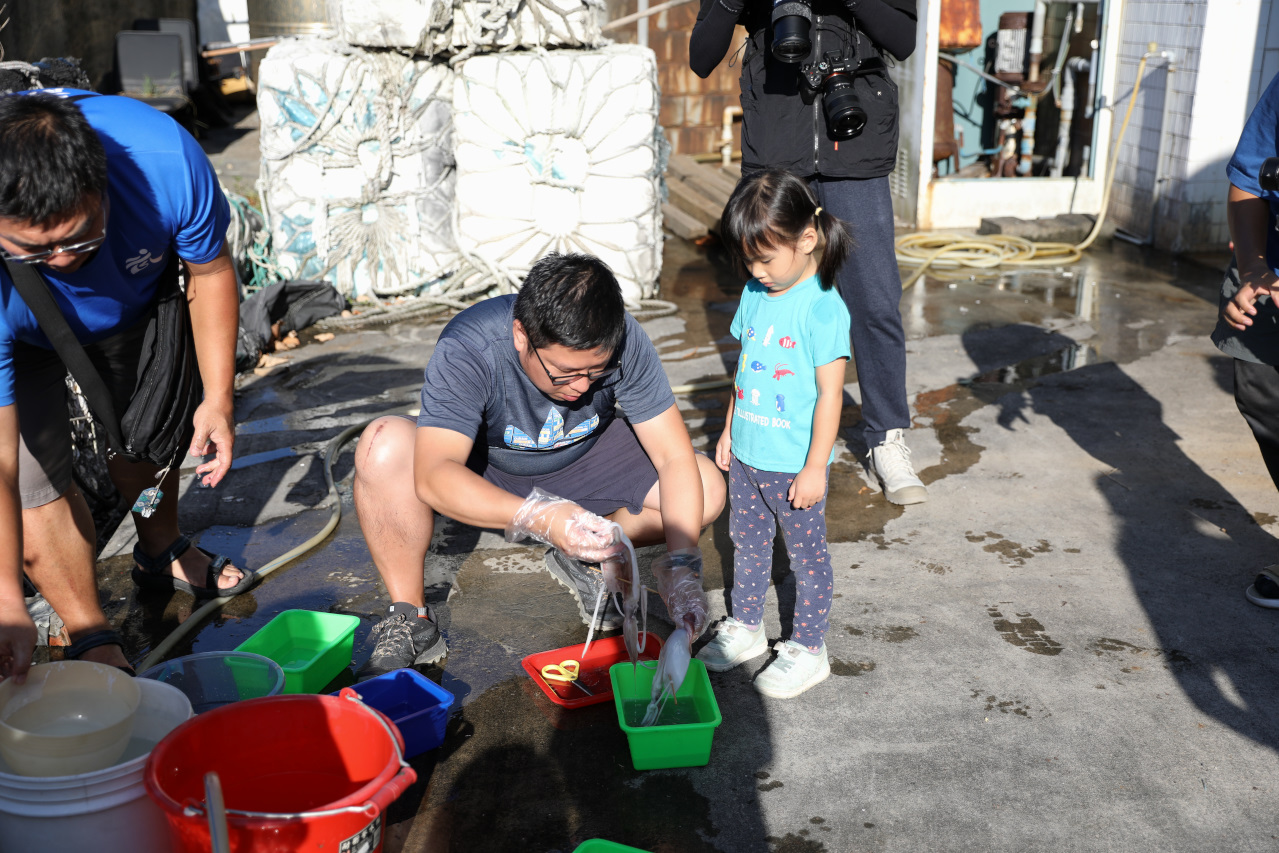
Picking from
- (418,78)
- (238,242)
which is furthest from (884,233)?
(238,242)

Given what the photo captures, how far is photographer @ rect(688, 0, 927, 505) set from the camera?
9.87ft

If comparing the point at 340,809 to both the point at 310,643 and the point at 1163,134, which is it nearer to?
the point at 310,643

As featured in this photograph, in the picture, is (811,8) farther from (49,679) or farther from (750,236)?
(49,679)

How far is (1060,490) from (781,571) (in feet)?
3.49

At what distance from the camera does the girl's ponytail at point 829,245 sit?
2.30 m

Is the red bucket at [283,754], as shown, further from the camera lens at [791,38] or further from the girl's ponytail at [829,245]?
the camera lens at [791,38]

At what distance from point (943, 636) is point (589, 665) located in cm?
89

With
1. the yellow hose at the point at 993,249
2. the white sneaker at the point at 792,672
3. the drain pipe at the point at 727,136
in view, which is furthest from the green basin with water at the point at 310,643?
the drain pipe at the point at 727,136

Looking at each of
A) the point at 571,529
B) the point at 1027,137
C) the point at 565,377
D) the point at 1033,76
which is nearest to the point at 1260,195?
the point at 565,377

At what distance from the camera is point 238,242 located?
17.8 ft

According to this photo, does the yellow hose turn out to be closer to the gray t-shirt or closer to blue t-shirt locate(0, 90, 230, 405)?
the gray t-shirt

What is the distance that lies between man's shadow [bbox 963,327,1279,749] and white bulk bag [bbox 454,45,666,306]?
2233 mm

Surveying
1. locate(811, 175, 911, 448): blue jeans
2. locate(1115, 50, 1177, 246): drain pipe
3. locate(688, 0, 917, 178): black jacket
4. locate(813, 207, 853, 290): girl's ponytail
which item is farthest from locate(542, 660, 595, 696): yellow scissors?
locate(1115, 50, 1177, 246): drain pipe

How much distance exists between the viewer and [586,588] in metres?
2.64
